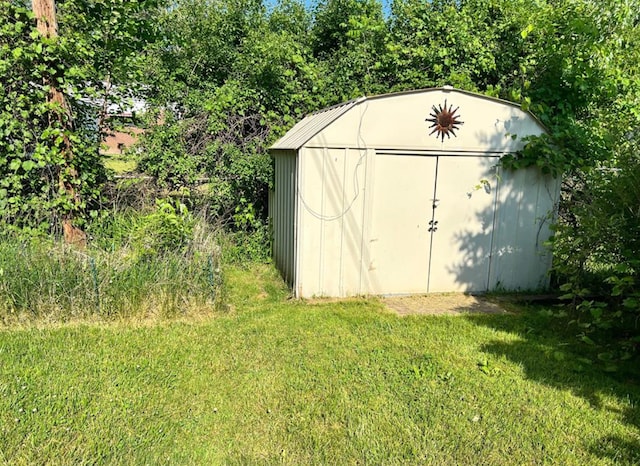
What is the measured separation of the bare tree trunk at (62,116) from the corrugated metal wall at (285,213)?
2.85m

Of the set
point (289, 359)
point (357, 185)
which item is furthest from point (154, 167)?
point (289, 359)

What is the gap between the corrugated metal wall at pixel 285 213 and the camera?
604 centimetres

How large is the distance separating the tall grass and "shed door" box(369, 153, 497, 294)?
2.35 m

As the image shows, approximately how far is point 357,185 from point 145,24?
4233mm

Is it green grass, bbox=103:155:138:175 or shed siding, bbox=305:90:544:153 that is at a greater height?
shed siding, bbox=305:90:544:153

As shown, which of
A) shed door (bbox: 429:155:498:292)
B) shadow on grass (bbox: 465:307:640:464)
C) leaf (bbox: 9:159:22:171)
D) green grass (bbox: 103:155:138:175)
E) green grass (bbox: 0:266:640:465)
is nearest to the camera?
green grass (bbox: 0:266:640:465)

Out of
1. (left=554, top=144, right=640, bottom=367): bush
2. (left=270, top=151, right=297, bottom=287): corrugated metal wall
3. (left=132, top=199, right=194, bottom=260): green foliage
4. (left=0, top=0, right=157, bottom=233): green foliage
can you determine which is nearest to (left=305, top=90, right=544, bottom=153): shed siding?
(left=270, top=151, right=297, bottom=287): corrugated metal wall

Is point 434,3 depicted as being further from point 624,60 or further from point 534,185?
point 534,185

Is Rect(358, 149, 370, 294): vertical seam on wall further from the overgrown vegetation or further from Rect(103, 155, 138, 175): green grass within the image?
Rect(103, 155, 138, 175): green grass

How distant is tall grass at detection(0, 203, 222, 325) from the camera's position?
4641mm

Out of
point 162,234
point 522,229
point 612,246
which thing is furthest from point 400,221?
point 162,234

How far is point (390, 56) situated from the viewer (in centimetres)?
827

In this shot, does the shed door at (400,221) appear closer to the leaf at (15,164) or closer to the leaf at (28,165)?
the leaf at (28,165)

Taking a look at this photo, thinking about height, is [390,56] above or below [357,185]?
above
